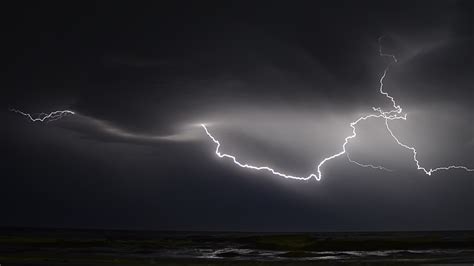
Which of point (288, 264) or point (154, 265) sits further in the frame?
point (288, 264)

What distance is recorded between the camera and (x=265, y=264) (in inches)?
516

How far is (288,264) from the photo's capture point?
1324cm

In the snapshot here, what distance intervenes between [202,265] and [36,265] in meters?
4.35

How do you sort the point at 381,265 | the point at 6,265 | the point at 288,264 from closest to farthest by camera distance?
the point at 6,265, the point at 381,265, the point at 288,264

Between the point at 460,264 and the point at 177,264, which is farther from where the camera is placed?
the point at 177,264

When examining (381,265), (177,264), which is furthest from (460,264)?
(177,264)

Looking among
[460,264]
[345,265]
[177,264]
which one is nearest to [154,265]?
[177,264]

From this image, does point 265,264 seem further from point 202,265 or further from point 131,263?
point 131,263

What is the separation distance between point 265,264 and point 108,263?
4.47 meters

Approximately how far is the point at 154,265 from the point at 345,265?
5275mm

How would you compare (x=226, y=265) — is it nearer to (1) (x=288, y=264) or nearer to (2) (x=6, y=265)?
(1) (x=288, y=264)

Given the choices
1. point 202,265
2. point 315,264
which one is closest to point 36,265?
point 202,265

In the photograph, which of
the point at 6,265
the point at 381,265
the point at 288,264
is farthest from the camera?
the point at 288,264

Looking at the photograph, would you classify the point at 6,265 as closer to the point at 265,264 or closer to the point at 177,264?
the point at 177,264
